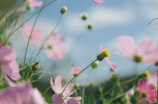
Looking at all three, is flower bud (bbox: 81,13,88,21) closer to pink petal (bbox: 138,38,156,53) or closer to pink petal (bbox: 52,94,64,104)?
pink petal (bbox: 138,38,156,53)

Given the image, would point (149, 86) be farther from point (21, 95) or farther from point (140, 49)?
point (21, 95)

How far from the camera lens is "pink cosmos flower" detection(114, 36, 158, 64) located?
47 centimetres

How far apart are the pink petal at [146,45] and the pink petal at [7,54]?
27 cm

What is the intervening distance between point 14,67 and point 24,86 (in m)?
0.11

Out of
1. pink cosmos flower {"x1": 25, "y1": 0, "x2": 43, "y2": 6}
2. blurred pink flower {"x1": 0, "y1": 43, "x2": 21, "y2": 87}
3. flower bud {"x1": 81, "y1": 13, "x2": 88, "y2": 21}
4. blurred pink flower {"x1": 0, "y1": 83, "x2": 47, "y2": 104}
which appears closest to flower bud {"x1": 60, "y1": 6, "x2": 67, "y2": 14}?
pink cosmos flower {"x1": 25, "y1": 0, "x2": 43, "y2": 6}

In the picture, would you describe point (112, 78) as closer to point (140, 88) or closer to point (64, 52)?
point (140, 88)

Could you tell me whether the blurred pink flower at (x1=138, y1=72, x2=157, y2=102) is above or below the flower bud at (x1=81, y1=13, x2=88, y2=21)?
below

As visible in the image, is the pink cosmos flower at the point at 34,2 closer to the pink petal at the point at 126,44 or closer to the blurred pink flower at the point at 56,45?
the pink petal at the point at 126,44

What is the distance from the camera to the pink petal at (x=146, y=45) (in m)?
0.49

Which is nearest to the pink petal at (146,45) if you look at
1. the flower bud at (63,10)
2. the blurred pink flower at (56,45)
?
the flower bud at (63,10)

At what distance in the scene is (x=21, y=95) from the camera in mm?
236

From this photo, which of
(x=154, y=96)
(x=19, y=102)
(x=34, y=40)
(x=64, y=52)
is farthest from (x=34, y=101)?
(x=64, y=52)

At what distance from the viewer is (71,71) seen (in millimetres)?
821

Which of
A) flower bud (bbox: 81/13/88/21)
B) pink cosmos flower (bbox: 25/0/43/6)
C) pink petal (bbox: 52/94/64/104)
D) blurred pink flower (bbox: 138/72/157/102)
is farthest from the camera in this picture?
flower bud (bbox: 81/13/88/21)
